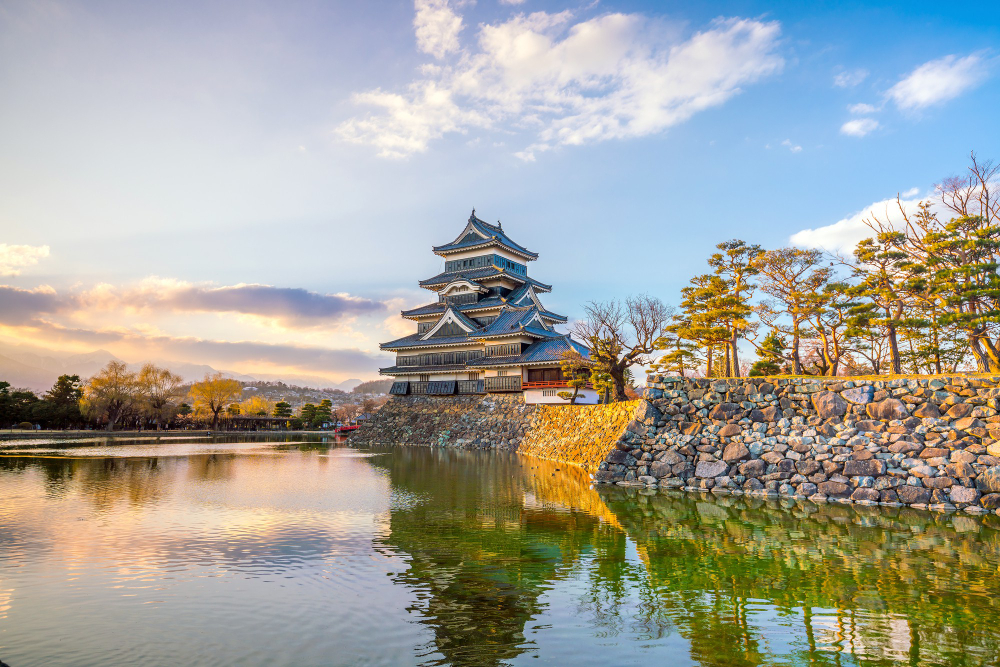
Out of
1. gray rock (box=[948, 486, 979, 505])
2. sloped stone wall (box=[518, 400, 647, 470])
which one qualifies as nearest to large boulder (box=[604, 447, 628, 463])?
sloped stone wall (box=[518, 400, 647, 470])

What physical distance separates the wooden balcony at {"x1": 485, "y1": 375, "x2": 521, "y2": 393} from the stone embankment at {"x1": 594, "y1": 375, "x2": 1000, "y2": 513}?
1701 cm

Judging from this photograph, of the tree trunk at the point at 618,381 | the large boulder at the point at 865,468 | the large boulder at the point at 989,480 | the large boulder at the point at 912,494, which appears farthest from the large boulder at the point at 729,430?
the tree trunk at the point at 618,381

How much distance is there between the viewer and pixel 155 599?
5574mm

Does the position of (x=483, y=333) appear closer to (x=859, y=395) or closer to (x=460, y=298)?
(x=460, y=298)

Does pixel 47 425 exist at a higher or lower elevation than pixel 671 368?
lower

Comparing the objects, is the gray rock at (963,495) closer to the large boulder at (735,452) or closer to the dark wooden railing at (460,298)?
the large boulder at (735,452)

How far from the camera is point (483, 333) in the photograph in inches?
1305

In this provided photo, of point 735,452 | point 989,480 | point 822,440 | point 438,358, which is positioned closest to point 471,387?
point 438,358

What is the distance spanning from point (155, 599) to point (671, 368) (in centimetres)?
2124

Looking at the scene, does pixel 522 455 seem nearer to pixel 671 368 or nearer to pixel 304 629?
pixel 671 368

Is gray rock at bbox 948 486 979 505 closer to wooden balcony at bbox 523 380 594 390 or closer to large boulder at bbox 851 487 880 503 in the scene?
large boulder at bbox 851 487 880 503

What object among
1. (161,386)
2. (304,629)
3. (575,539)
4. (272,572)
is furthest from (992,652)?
(161,386)

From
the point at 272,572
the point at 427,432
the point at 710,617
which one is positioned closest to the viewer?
the point at 710,617

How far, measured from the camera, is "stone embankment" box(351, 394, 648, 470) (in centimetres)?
1977
